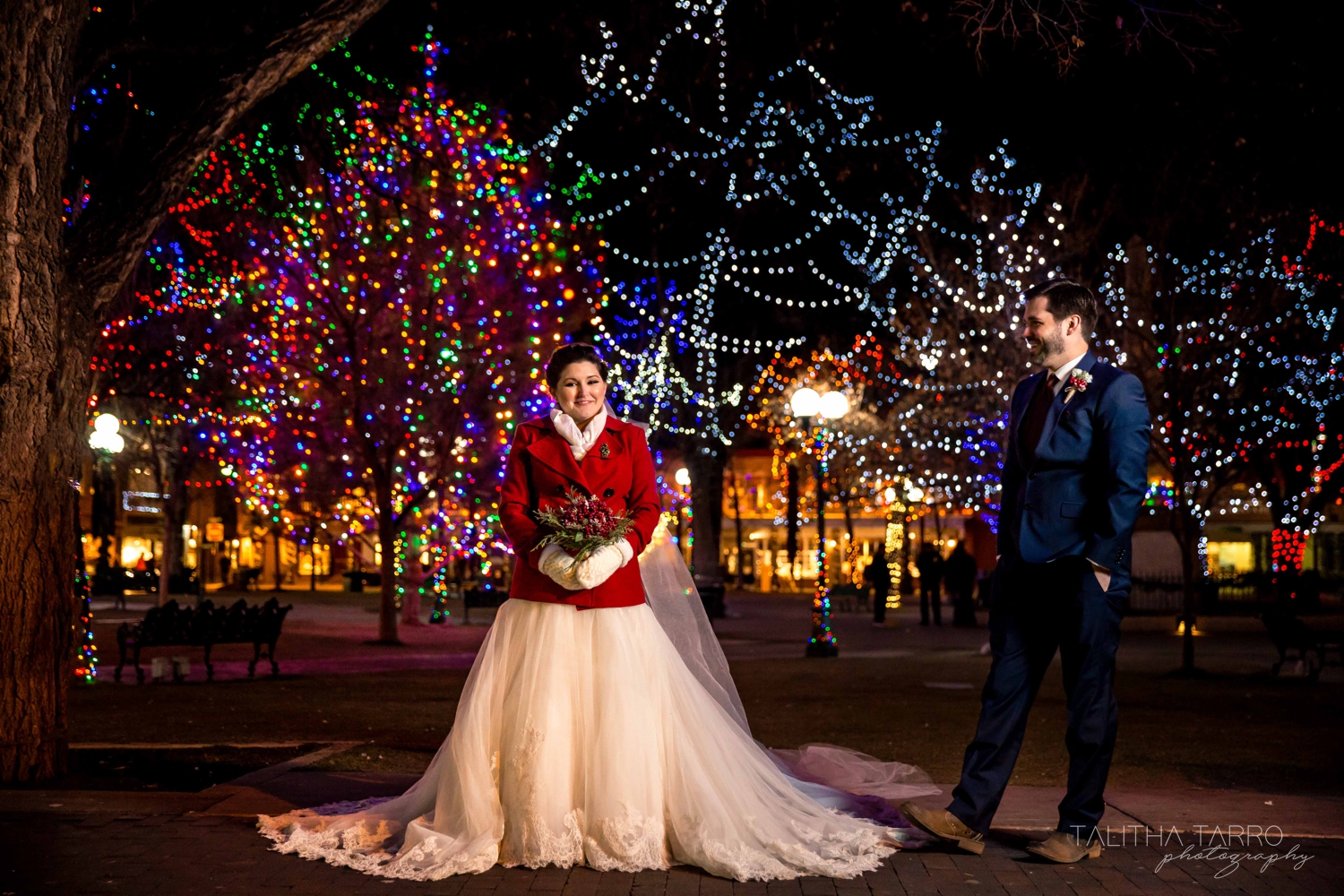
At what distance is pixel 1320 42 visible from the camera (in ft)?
57.1

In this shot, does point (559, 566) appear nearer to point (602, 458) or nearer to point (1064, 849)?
point (602, 458)

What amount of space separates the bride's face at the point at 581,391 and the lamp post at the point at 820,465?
1337 centimetres

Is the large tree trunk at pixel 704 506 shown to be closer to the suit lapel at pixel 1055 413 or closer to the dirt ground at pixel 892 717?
the dirt ground at pixel 892 717

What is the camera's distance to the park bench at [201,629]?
1534 centimetres

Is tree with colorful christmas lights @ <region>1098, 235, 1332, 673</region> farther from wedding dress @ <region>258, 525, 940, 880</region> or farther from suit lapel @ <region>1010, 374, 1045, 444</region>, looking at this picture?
wedding dress @ <region>258, 525, 940, 880</region>

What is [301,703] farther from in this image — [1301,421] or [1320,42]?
[1301,421]

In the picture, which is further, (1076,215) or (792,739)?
(1076,215)

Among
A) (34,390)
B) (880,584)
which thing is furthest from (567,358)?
(880,584)

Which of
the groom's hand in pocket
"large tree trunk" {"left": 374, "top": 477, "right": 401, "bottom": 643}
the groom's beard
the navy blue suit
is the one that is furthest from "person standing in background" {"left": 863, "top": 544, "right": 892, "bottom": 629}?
the groom's hand in pocket

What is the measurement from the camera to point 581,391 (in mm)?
6004

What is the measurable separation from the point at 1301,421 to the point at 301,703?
66.8ft

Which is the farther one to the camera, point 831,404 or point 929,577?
point 929,577

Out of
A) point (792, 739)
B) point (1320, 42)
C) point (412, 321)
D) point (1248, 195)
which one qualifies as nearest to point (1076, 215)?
point (1248, 195)

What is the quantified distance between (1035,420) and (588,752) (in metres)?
2.45
